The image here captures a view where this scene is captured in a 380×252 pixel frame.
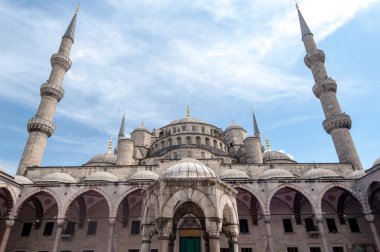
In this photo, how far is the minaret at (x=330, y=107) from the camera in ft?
74.6

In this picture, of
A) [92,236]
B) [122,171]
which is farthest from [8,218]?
[122,171]

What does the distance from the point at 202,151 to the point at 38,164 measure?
14.0 m

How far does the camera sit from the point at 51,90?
24125 millimetres

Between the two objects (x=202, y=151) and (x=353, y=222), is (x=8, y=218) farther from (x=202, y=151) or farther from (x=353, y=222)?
(x=353, y=222)

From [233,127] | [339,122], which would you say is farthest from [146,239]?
[233,127]

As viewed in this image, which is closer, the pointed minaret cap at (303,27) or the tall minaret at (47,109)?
the tall minaret at (47,109)

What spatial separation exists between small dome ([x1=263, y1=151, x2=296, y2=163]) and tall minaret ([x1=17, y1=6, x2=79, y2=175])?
21.3 metres

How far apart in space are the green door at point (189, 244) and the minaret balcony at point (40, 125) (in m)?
14.8

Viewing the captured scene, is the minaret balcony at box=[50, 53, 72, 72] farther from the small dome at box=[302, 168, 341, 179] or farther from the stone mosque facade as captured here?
the small dome at box=[302, 168, 341, 179]

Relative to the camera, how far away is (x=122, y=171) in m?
21.8

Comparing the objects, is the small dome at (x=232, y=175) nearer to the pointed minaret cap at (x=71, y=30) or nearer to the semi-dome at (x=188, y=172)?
the semi-dome at (x=188, y=172)

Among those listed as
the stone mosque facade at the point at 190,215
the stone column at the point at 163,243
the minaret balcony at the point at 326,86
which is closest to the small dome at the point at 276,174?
the stone mosque facade at the point at 190,215

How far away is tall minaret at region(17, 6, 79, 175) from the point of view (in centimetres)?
2192

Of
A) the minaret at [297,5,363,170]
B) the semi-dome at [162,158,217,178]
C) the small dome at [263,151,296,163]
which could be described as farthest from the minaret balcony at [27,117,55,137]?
the minaret at [297,5,363,170]
